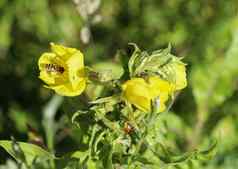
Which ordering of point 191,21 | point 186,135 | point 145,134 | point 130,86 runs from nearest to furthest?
point 130,86
point 145,134
point 186,135
point 191,21

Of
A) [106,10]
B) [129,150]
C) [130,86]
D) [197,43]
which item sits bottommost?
[129,150]

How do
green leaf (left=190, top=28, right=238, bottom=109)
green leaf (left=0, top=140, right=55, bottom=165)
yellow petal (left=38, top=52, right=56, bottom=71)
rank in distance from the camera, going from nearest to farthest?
yellow petal (left=38, top=52, right=56, bottom=71), green leaf (left=0, top=140, right=55, bottom=165), green leaf (left=190, top=28, right=238, bottom=109)

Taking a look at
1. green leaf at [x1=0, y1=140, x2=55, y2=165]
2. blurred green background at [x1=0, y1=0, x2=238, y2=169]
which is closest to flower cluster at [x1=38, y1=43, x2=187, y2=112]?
green leaf at [x1=0, y1=140, x2=55, y2=165]

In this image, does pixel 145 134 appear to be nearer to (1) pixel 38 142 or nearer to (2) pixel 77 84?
(2) pixel 77 84

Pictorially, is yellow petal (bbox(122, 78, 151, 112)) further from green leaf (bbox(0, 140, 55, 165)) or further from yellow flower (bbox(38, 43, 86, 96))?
green leaf (bbox(0, 140, 55, 165))

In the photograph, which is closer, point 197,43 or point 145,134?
point 145,134

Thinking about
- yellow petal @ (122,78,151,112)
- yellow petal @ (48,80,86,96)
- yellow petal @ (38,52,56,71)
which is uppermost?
yellow petal @ (38,52,56,71)

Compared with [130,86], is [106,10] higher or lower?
higher

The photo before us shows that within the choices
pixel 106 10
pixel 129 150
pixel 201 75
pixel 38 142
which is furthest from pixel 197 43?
pixel 129 150
